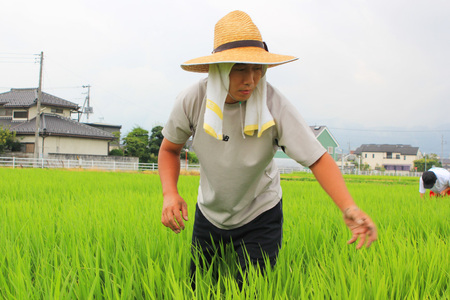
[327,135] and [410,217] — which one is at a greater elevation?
[327,135]

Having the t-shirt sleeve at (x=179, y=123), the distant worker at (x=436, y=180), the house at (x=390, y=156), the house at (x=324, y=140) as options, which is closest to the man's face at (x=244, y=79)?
the t-shirt sleeve at (x=179, y=123)

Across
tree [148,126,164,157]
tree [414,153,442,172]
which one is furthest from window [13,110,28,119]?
tree [414,153,442,172]

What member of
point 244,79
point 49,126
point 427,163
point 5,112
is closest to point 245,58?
point 244,79

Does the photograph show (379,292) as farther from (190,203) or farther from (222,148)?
(190,203)

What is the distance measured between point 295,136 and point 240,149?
0.21 metres

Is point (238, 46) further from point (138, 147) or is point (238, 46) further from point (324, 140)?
point (324, 140)

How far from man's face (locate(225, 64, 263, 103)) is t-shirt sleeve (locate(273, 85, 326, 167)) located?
128 millimetres

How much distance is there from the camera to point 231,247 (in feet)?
5.59

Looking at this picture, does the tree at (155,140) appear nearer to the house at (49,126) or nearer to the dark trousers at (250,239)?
the house at (49,126)

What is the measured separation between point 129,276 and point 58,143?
21.6 meters

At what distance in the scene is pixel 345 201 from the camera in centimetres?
115

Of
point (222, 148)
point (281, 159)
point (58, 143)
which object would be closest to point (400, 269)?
point (222, 148)

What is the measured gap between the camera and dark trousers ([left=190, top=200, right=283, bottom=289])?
1461mm

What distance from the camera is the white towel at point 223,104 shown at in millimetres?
1244
